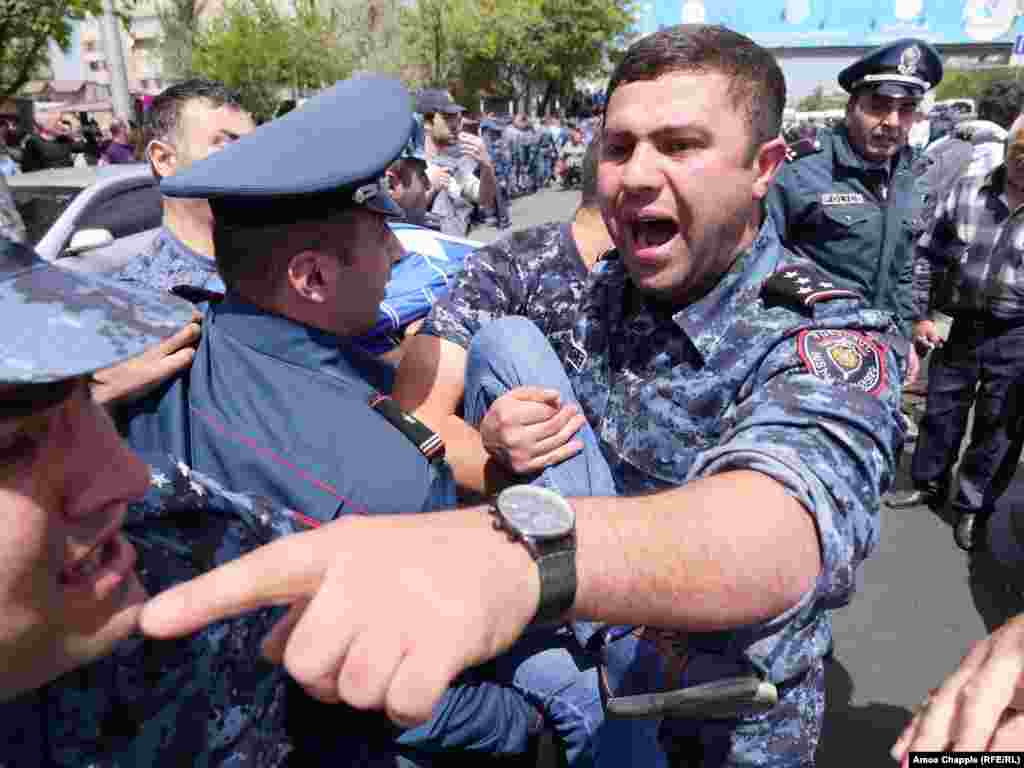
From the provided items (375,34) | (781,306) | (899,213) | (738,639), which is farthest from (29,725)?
(375,34)

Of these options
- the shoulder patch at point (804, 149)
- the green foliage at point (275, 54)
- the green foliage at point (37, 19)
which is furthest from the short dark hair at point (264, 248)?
the green foliage at point (275, 54)

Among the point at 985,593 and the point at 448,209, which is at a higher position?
the point at 448,209

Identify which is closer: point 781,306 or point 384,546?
point 384,546

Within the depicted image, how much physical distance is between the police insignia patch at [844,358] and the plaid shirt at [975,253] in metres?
2.92

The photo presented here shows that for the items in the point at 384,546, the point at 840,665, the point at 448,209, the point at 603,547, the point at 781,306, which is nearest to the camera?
the point at 384,546

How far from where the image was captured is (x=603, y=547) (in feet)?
3.12

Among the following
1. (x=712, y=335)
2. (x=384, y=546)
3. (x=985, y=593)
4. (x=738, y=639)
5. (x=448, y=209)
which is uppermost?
(x=384, y=546)

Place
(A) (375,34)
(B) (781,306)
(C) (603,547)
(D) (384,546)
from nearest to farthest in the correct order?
(D) (384,546), (C) (603,547), (B) (781,306), (A) (375,34)

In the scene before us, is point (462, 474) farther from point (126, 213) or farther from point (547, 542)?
point (126, 213)

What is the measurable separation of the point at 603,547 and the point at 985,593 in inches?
136

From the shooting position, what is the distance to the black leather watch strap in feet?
2.83

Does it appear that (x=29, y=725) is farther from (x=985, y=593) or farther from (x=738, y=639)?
(x=985, y=593)

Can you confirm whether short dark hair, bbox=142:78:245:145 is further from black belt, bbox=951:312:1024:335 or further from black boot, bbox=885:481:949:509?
black boot, bbox=885:481:949:509

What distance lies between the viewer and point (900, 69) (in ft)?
11.9
